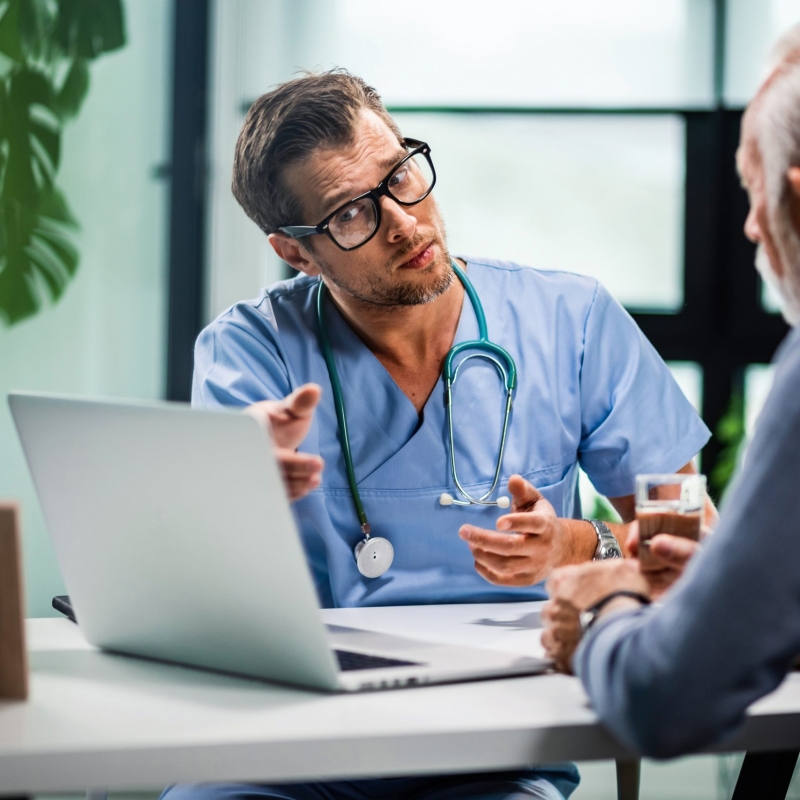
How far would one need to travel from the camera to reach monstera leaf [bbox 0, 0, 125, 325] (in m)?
2.62

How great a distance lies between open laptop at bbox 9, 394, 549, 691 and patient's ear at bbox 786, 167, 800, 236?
0.45 m

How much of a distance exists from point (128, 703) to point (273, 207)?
97cm

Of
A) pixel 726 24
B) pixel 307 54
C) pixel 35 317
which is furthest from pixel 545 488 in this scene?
pixel 726 24

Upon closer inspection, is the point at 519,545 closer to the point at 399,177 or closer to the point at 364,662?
the point at 364,662

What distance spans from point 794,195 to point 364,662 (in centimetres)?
55

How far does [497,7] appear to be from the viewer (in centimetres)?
338

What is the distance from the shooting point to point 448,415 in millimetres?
1465

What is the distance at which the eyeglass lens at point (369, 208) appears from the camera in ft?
4.96

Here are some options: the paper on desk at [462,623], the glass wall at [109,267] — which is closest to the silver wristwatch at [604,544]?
the paper on desk at [462,623]

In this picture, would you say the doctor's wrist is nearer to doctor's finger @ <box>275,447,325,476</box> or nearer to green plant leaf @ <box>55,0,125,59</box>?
doctor's finger @ <box>275,447,325,476</box>

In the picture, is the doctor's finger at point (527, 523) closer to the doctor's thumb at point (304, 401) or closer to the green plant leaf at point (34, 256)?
the doctor's thumb at point (304, 401)

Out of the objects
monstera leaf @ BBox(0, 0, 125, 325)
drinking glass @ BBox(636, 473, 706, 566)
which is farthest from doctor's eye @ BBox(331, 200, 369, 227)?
monstera leaf @ BBox(0, 0, 125, 325)

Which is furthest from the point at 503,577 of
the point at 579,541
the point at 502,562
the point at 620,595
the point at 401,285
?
the point at 401,285

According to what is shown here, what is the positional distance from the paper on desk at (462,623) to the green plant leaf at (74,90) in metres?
2.03
